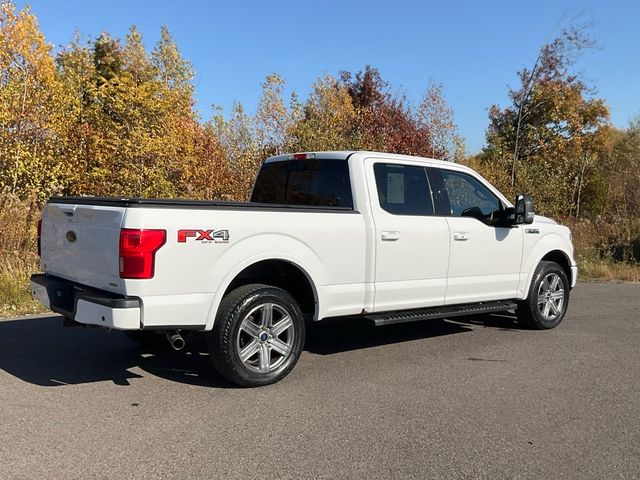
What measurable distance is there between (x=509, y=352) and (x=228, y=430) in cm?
342

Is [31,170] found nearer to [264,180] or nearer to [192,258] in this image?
[264,180]

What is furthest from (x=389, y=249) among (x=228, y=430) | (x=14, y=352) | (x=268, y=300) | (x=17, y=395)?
(x=14, y=352)

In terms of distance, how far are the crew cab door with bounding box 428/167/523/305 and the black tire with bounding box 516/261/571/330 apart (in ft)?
1.25

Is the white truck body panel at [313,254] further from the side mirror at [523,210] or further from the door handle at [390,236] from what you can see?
the side mirror at [523,210]

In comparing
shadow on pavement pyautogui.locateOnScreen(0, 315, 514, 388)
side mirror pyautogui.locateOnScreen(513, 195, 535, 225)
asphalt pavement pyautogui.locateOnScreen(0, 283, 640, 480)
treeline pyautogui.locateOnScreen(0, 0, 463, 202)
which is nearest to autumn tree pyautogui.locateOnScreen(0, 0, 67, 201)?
treeline pyautogui.locateOnScreen(0, 0, 463, 202)

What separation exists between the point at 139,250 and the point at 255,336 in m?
1.26

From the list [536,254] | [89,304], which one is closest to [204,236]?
[89,304]

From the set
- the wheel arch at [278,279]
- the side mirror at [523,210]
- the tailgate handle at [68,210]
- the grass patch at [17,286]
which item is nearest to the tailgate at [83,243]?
the tailgate handle at [68,210]

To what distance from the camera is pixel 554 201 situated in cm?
1855

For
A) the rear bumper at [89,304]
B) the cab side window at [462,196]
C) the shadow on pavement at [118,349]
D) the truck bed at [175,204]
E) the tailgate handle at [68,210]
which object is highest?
the cab side window at [462,196]

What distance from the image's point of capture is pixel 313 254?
516 centimetres

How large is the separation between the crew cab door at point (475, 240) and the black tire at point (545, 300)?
0.38 m

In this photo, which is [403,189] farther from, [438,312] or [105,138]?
[105,138]

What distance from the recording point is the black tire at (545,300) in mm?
7195
